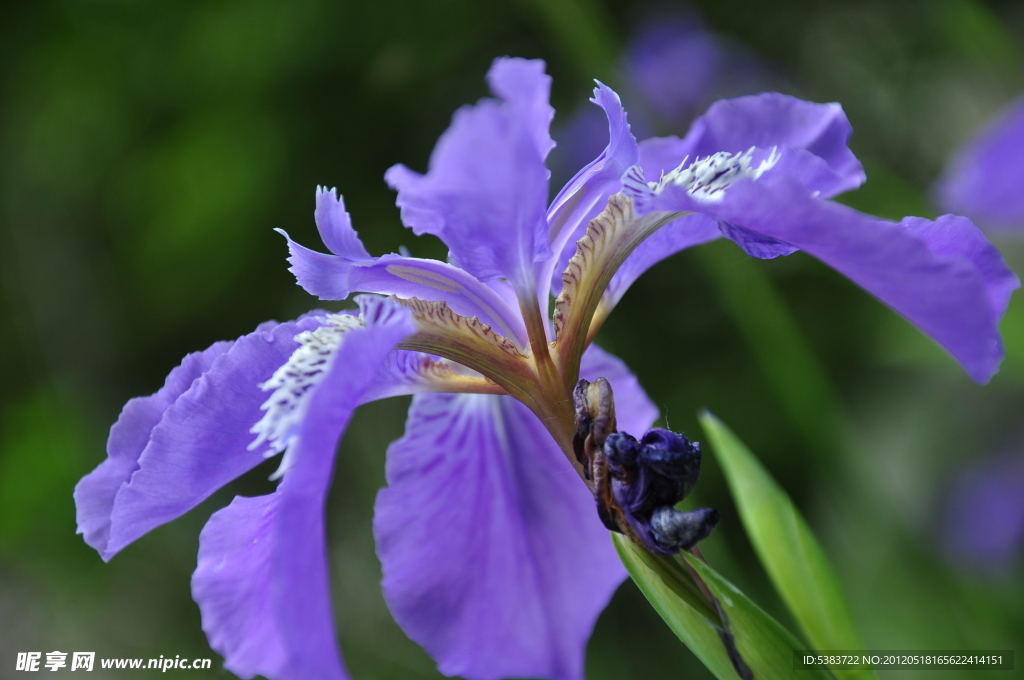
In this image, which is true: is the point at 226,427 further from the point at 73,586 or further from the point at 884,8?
the point at 884,8

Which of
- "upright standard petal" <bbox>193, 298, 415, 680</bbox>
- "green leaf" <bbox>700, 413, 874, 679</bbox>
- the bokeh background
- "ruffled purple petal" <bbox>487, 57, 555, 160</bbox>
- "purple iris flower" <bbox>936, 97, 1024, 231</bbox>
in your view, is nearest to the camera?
"upright standard petal" <bbox>193, 298, 415, 680</bbox>

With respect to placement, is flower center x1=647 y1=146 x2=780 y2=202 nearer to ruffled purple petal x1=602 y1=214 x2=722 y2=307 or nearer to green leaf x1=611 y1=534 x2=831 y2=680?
ruffled purple petal x1=602 y1=214 x2=722 y2=307

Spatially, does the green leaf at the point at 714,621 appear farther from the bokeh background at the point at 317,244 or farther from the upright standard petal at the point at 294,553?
the bokeh background at the point at 317,244

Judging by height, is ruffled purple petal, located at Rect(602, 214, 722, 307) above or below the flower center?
below

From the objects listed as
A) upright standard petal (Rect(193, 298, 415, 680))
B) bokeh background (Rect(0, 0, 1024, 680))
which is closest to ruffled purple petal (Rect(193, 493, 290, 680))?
upright standard petal (Rect(193, 298, 415, 680))

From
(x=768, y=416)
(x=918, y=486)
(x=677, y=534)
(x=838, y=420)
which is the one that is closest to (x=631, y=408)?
(x=677, y=534)

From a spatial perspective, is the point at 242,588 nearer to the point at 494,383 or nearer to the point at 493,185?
the point at 494,383
